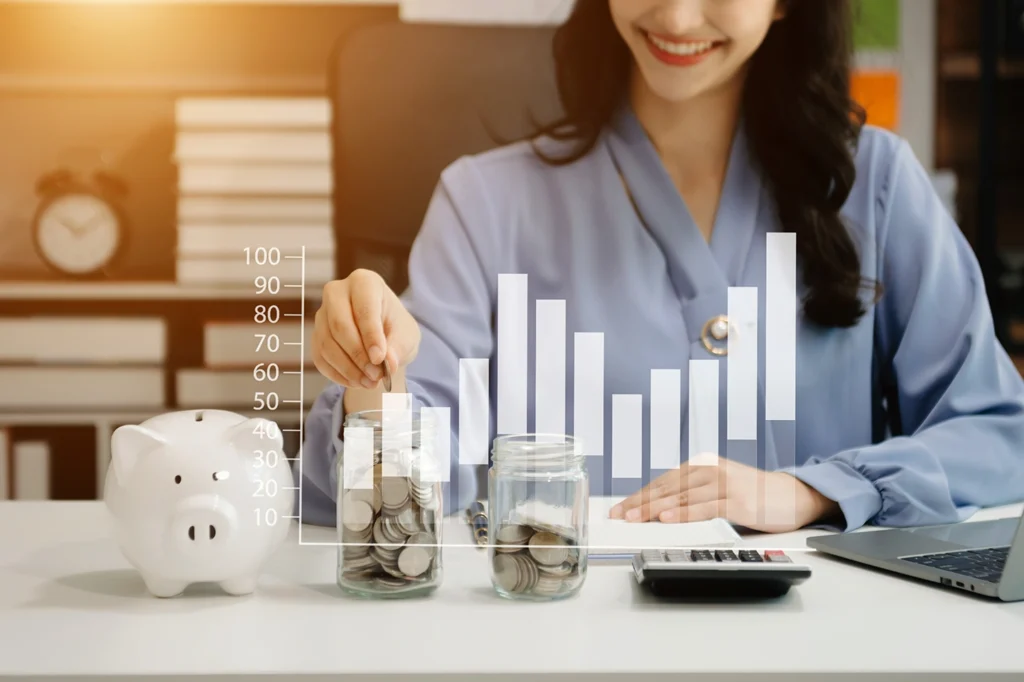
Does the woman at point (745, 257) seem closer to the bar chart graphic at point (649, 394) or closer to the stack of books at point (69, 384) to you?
the bar chart graphic at point (649, 394)

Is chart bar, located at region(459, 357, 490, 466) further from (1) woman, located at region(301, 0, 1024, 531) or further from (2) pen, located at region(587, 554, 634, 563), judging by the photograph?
(2) pen, located at region(587, 554, 634, 563)

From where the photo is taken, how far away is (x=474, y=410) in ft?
2.50

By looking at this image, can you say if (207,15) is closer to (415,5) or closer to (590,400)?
(415,5)

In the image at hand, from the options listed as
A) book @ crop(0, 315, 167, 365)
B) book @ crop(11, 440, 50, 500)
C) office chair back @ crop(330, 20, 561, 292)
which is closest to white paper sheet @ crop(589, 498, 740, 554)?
office chair back @ crop(330, 20, 561, 292)

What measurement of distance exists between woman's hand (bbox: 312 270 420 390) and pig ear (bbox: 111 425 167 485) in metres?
0.14

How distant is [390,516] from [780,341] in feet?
1.32

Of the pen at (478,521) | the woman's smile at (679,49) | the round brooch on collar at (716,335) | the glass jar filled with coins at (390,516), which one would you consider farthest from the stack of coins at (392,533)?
the woman's smile at (679,49)

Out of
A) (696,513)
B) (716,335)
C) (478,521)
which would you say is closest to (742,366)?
(716,335)

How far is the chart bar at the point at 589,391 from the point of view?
0.77 m

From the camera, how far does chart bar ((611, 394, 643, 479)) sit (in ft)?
2.50

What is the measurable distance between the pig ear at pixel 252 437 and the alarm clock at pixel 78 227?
0.63m

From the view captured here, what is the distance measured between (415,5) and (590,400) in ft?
1.44

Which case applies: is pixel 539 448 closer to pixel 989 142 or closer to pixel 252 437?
pixel 252 437

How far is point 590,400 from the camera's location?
→ 0.79m
